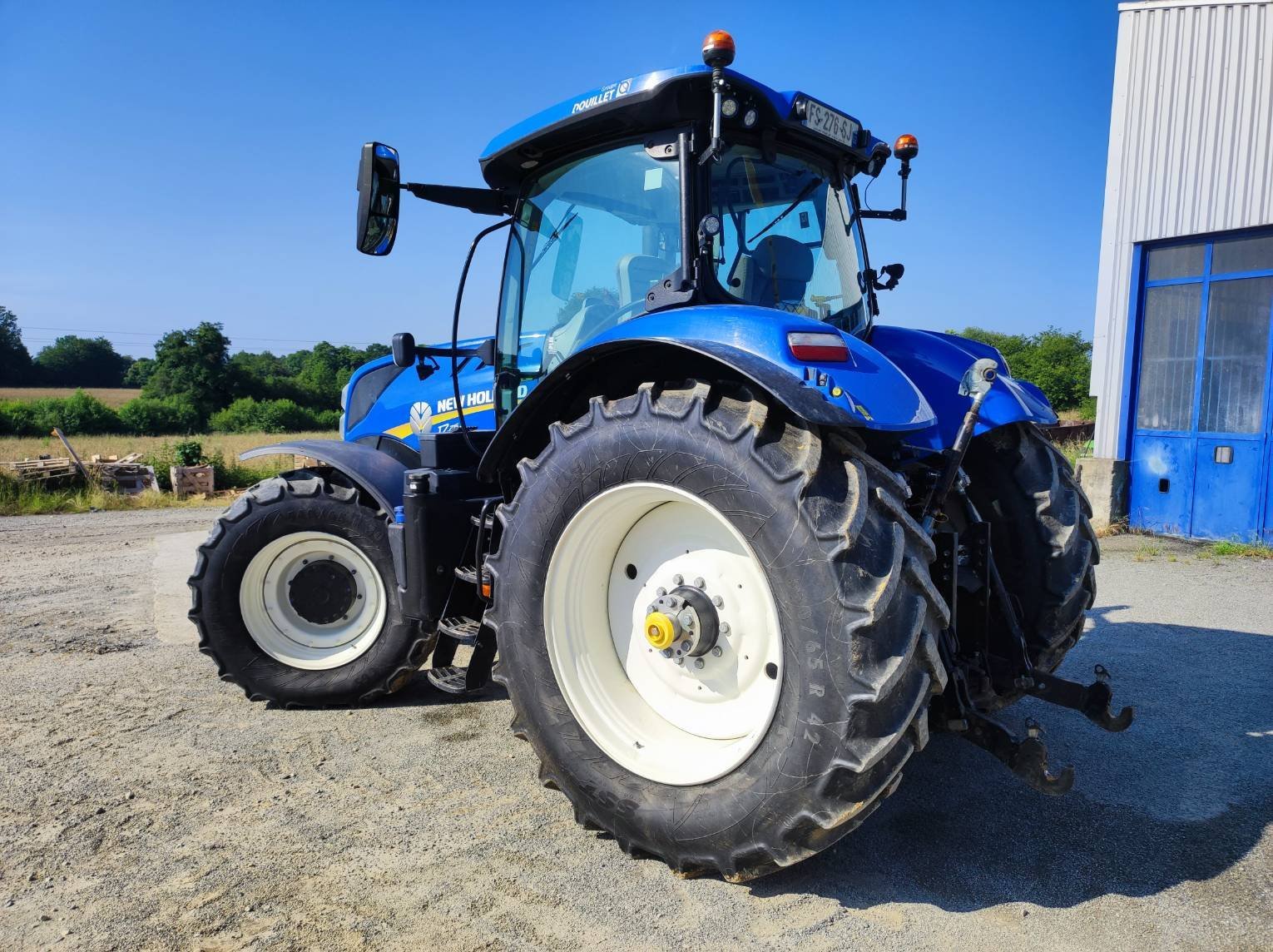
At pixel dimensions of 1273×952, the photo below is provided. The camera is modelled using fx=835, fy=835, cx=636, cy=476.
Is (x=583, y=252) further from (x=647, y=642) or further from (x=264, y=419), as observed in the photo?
(x=264, y=419)

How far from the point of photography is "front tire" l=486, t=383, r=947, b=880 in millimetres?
2090

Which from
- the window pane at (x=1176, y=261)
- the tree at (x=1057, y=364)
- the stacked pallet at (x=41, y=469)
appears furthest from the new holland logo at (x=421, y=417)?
the tree at (x=1057, y=364)

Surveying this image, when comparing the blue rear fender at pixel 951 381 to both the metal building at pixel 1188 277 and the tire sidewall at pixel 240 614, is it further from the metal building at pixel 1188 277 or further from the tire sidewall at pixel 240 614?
the metal building at pixel 1188 277

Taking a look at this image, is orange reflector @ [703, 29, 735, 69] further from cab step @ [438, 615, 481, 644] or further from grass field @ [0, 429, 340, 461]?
grass field @ [0, 429, 340, 461]

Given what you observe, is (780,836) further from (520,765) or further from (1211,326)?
(1211,326)

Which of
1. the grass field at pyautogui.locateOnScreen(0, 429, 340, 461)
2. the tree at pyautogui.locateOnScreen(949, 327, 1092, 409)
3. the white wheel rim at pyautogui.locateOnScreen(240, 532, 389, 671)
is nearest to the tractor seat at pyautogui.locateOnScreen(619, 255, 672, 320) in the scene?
the white wheel rim at pyautogui.locateOnScreen(240, 532, 389, 671)

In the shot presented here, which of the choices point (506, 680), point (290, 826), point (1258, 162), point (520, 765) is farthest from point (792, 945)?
point (1258, 162)

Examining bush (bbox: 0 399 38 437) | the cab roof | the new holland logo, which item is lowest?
bush (bbox: 0 399 38 437)

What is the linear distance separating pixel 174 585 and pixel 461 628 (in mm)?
5001

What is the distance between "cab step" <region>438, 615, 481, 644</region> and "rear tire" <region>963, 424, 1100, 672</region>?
207 cm

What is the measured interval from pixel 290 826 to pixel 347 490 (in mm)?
1662

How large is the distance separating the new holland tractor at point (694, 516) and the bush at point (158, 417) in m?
45.4

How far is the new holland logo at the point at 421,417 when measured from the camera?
4.24 metres

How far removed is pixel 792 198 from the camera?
10.8 feet
